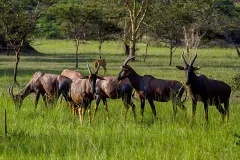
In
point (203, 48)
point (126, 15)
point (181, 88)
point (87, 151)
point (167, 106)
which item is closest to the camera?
point (87, 151)

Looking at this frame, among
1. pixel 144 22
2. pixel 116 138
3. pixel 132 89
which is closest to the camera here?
pixel 116 138

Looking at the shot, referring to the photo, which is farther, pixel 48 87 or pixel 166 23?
pixel 166 23

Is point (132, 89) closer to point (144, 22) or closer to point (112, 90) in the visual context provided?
point (112, 90)

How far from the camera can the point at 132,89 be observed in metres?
12.5

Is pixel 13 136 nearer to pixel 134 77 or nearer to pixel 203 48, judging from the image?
pixel 134 77

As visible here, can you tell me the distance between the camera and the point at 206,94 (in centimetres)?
1130

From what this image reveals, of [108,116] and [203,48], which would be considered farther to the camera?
[203,48]

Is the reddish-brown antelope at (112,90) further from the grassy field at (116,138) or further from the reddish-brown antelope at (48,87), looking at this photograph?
the reddish-brown antelope at (48,87)

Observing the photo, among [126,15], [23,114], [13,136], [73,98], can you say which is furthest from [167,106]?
[126,15]

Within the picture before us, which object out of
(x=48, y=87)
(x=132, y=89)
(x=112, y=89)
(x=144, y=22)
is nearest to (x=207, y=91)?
(x=132, y=89)

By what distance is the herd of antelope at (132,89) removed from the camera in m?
11.2

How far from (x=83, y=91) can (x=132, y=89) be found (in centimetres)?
125

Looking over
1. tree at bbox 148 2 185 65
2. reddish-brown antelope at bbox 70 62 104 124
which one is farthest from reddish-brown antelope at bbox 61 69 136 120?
tree at bbox 148 2 185 65

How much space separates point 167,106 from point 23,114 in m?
3.41
